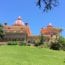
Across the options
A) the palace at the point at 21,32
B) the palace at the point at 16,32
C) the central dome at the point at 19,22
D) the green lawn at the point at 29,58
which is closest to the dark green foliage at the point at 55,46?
the green lawn at the point at 29,58

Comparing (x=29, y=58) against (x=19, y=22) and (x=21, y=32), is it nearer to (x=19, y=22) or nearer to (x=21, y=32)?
(x=21, y=32)

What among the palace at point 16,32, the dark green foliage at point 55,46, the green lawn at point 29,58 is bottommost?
the green lawn at point 29,58

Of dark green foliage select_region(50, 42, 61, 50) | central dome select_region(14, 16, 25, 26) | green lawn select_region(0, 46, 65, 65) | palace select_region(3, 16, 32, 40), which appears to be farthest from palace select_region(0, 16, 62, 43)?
green lawn select_region(0, 46, 65, 65)

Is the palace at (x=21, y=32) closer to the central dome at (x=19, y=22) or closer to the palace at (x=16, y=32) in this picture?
the palace at (x=16, y=32)

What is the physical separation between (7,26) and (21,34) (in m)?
6.48

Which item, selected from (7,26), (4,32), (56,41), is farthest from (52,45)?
(7,26)

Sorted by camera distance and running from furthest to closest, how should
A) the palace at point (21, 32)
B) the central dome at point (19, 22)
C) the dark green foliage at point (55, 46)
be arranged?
the central dome at point (19, 22), the palace at point (21, 32), the dark green foliage at point (55, 46)

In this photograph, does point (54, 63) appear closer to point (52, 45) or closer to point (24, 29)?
point (52, 45)

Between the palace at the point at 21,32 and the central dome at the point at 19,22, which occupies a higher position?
the central dome at the point at 19,22

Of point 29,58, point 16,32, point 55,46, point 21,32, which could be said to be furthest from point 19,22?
point 29,58

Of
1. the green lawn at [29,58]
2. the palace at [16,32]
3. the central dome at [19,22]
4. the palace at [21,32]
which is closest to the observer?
the green lawn at [29,58]

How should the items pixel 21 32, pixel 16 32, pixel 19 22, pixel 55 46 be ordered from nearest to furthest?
pixel 55 46 → pixel 21 32 → pixel 16 32 → pixel 19 22

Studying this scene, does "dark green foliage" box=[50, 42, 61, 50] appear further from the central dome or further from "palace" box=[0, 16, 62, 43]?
the central dome

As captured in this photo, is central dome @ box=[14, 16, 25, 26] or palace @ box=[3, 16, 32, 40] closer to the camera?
palace @ box=[3, 16, 32, 40]
